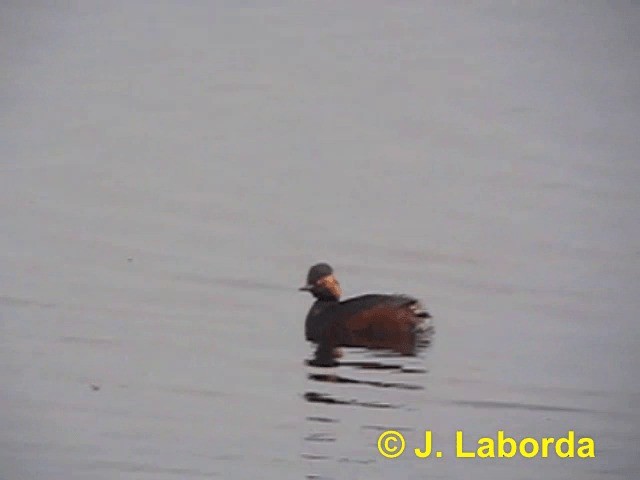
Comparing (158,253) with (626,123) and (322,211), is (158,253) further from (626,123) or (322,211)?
(626,123)

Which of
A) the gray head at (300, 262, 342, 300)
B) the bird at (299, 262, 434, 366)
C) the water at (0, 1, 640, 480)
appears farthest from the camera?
the gray head at (300, 262, 342, 300)

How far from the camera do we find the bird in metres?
11.7

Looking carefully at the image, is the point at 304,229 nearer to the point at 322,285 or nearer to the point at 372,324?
the point at 322,285

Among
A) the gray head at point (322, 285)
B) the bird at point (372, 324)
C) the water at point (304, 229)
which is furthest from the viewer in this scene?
the gray head at point (322, 285)

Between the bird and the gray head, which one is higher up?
the gray head

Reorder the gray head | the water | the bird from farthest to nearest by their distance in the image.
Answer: the gray head, the bird, the water

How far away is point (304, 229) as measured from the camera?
14.5 metres

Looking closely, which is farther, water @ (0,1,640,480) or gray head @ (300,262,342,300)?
gray head @ (300,262,342,300)

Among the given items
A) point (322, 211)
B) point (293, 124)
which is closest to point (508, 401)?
point (322, 211)

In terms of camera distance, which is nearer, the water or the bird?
the water

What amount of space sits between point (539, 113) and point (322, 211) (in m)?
4.98

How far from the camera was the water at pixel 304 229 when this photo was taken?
9680mm

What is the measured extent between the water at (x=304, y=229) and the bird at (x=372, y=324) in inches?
7.0

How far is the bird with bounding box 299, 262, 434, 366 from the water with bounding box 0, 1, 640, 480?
18 centimetres
